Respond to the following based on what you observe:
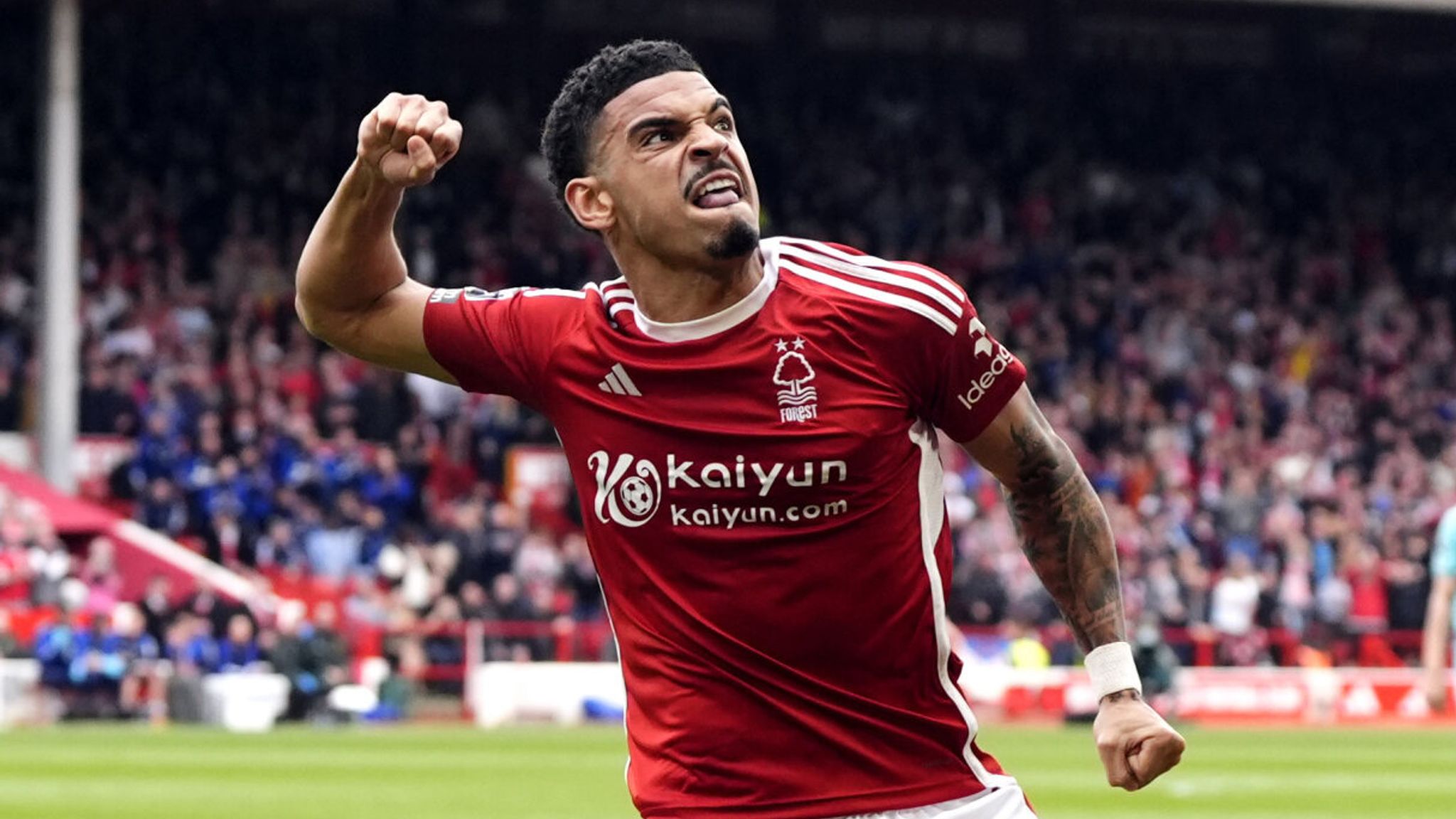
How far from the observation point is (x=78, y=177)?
3083 centimetres

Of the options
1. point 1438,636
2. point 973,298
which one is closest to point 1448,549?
point 1438,636

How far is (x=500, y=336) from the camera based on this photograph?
4.70m

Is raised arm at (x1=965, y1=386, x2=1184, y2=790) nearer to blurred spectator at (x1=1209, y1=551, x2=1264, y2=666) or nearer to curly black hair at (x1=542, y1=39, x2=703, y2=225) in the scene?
curly black hair at (x1=542, y1=39, x2=703, y2=225)

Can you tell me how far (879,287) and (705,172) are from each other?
0.37 metres

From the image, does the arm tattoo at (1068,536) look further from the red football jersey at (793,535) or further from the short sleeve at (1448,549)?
the short sleeve at (1448,549)

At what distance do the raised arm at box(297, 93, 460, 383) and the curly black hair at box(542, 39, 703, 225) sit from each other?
0.68ft

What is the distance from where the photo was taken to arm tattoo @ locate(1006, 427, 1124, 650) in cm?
459

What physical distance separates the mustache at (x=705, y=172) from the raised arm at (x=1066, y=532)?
2.10 ft

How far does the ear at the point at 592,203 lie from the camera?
4.67 meters

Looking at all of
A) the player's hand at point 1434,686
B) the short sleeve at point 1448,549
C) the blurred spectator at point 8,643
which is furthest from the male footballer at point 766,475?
the blurred spectator at point 8,643

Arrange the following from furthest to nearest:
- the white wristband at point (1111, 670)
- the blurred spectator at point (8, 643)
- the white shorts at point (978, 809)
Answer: the blurred spectator at point (8, 643), the white wristband at point (1111, 670), the white shorts at point (978, 809)

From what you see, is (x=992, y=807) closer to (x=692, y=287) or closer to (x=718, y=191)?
(x=692, y=287)

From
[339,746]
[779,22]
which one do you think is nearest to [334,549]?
[339,746]

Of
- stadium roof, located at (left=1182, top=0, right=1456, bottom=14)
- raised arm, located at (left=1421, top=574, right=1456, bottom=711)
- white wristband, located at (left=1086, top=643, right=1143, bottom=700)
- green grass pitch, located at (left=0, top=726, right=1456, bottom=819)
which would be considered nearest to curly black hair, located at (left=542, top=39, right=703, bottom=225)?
white wristband, located at (left=1086, top=643, right=1143, bottom=700)
